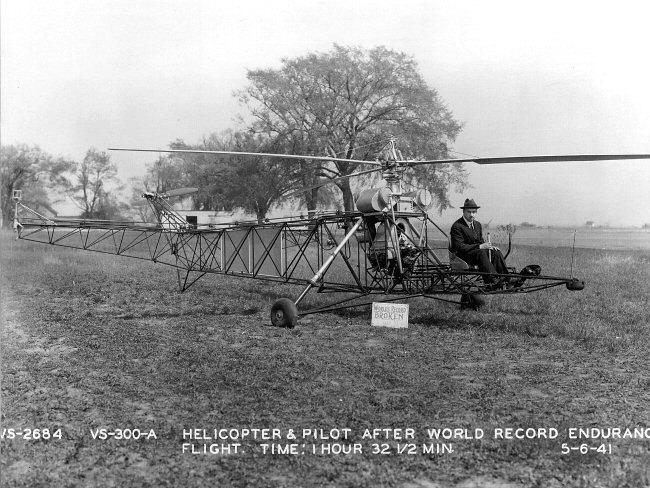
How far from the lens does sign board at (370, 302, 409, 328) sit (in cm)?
966

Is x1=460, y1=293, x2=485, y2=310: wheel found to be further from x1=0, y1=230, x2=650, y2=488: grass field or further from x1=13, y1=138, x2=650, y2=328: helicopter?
x1=0, y1=230, x2=650, y2=488: grass field

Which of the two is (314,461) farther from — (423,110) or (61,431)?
(423,110)

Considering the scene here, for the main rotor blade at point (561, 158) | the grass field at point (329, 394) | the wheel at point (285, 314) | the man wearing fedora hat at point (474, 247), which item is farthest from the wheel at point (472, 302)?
the main rotor blade at point (561, 158)

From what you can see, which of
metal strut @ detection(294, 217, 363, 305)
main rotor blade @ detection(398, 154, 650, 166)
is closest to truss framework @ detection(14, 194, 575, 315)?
metal strut @ detection(294, 217, 363, 305)

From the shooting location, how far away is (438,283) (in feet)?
31.4

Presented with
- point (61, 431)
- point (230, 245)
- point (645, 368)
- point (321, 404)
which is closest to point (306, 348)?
point (321, 404)

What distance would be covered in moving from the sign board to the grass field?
1.04 ft

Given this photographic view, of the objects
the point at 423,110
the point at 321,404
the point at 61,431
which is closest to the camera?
the point at 61,431

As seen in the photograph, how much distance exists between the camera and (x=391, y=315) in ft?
32.1

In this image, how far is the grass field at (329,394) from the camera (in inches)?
162

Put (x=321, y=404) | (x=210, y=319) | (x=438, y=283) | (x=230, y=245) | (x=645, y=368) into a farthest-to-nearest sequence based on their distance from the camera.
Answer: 1. (x=230, y=245)
2. (x=210, y=319)
3. (x=438, y=283)
4. (x=645, y=368)
5. (x=321, y=404)

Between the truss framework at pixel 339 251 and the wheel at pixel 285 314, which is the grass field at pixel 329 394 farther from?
the truss framework at pixel 339 251

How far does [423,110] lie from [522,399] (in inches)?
1047

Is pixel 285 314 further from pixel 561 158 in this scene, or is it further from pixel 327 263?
pixel 561 158
